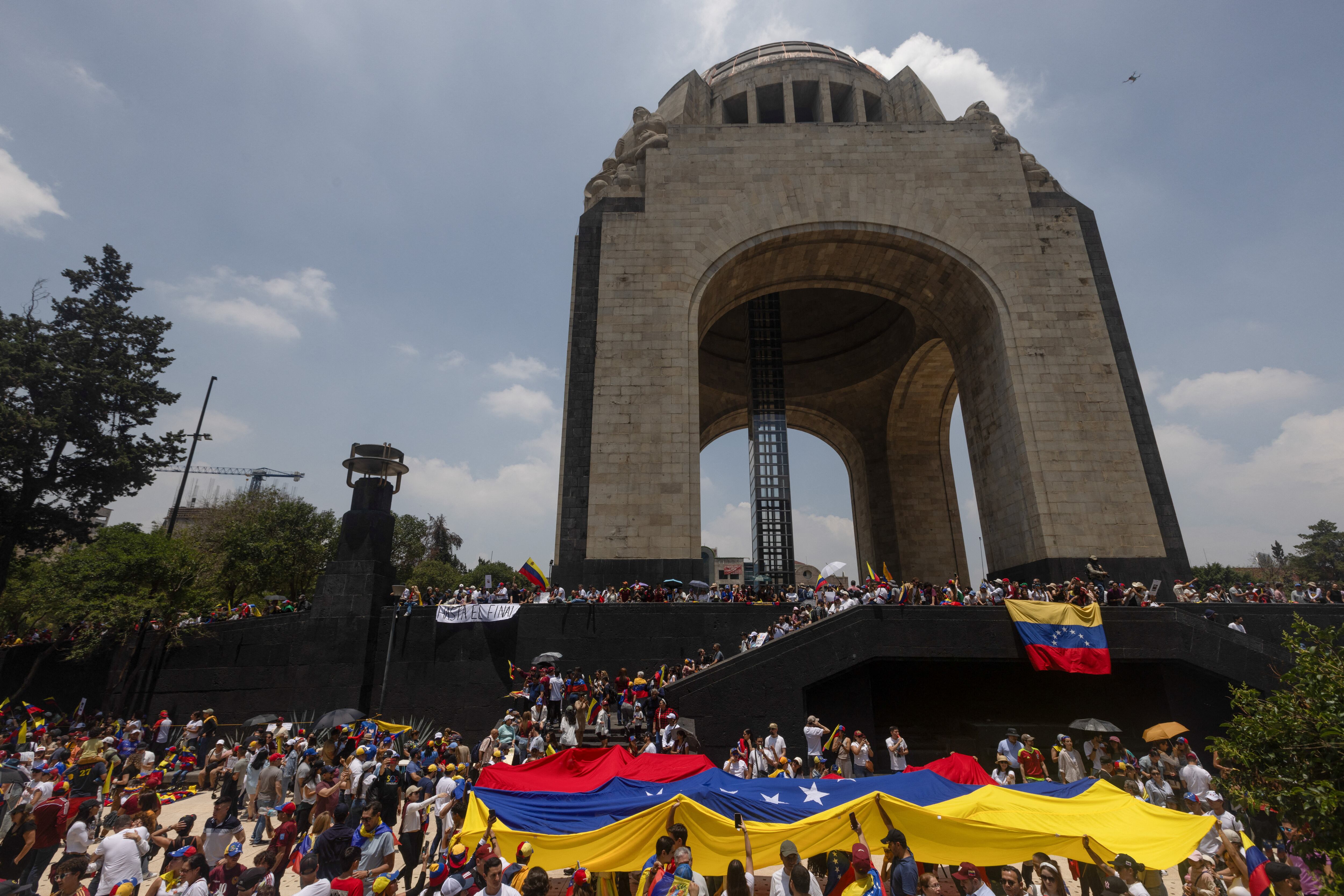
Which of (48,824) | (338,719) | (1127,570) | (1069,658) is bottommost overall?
(48,824)

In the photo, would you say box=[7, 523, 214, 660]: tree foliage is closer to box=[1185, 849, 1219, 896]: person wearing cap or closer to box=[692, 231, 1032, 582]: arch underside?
box=[692, 231, 1032, 582]: arch underside

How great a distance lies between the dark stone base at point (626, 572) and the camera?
60.4ft

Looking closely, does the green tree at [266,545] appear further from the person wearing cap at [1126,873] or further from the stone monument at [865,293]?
the person wearing cap at [1126,873]

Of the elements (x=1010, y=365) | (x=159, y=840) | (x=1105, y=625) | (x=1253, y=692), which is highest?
(x=1010, y=365)

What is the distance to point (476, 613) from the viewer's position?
1662cm

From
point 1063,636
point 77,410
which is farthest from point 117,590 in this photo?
point 1063,636

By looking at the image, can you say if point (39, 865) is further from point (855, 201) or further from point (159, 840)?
point (855, 201)

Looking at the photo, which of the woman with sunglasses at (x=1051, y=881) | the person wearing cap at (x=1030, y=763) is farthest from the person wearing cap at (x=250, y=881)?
the person wearing cap at (x=1030, y=763)

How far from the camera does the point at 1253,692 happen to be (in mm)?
5922

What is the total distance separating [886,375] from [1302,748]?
1158 inches

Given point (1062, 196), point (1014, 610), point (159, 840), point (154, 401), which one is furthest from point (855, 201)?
point (154, 401)

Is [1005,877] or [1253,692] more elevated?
[1253,692]

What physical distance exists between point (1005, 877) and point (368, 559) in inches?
660

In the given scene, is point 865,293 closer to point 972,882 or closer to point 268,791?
point 972,882
